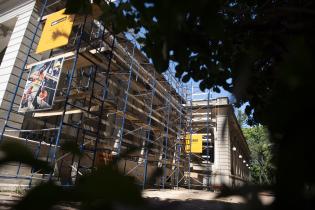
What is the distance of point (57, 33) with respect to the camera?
9242 millimetres

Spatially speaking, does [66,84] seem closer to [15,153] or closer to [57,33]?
[57,33]

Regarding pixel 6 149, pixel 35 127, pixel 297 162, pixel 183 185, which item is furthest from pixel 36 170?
pixel 183 185

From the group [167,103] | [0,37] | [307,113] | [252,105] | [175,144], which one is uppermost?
[0,37]

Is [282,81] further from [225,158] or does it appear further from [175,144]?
[225,158]

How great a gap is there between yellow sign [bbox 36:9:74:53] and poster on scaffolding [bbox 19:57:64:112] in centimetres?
57

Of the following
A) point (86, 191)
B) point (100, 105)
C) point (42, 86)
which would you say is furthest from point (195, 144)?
point (86, 191)

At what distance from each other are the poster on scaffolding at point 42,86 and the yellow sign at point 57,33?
1.88ft

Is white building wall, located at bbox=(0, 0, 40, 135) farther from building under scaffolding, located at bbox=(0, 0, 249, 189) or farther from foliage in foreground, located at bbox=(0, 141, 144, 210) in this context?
foliage in foreground, located at bbox=(0, 141, 144, 210)

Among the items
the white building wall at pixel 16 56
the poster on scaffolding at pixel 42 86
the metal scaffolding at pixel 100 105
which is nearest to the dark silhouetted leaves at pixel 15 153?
the metal scaffolding at pixel 100 105

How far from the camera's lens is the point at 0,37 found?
13531mm

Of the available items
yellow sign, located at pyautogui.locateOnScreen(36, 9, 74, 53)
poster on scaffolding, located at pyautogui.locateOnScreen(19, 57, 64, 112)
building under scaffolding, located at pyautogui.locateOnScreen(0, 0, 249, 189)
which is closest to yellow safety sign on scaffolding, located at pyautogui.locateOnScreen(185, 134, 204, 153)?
building under scaffolding, located at pyautogui.locateOnScreen(0, 0, 249, 189)

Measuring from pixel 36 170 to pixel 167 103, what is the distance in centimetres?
1683

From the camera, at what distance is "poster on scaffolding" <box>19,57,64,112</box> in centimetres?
843

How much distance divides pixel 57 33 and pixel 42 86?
1959mm
